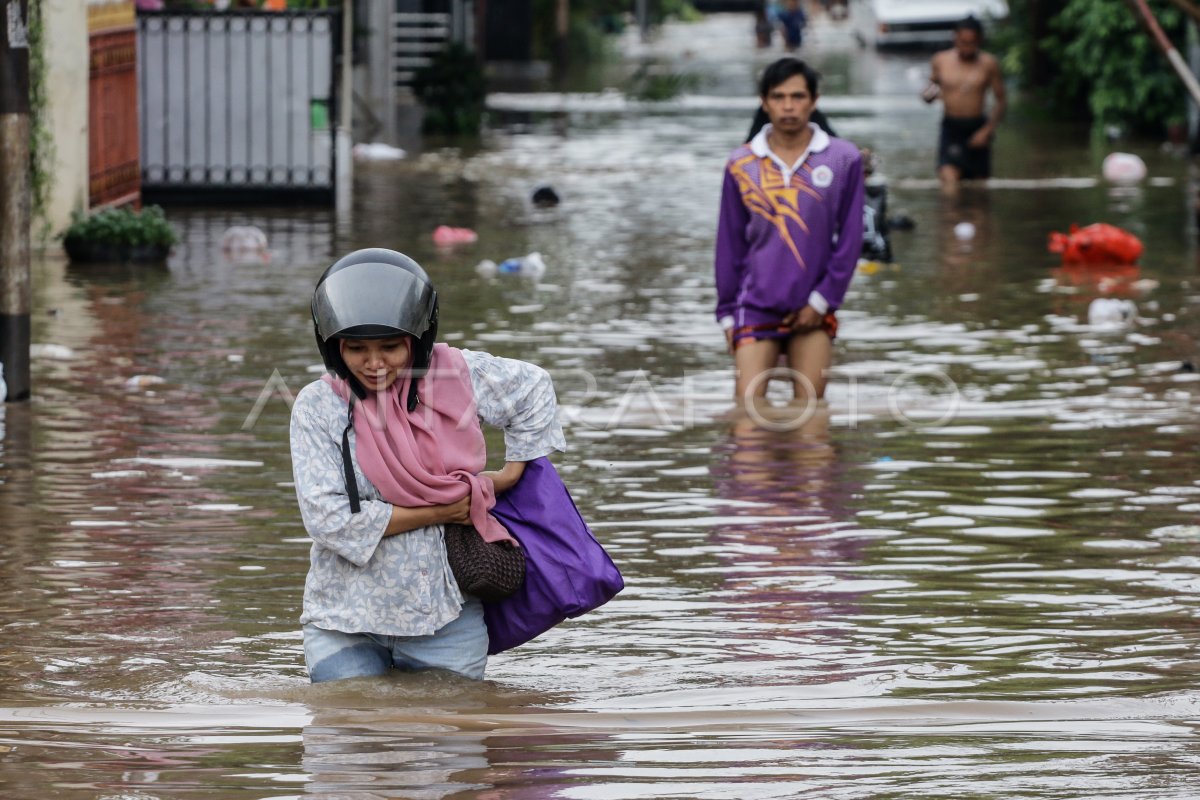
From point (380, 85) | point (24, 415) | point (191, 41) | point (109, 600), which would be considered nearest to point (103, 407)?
point (24, 415)

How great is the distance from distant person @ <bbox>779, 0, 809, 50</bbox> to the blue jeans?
46.3 meters

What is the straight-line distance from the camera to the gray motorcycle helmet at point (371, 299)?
16.4 ft

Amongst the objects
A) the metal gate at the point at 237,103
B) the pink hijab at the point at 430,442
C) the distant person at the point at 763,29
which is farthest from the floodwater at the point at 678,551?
the distant person at the point at 763,29

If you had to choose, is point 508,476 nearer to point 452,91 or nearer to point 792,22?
point 452,91

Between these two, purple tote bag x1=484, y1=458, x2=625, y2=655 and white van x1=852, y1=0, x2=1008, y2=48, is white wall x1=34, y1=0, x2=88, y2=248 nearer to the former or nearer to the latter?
purple tote bag x1=484, y1=458, x2=625, y2=655

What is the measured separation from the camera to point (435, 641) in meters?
5.33

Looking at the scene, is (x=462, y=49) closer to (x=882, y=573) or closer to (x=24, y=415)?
(x=24, y=415)

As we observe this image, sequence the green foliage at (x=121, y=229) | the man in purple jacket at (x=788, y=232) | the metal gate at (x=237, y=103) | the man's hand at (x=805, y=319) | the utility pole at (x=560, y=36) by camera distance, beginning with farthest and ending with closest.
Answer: the utility pole at (x=560, y=36)
the metal gate at (x=237, y=103)
the green foliage at (x=121, y=229)
the man's hand at (x=805, y=319)
the man in purple jacket at (x=788, y=232)

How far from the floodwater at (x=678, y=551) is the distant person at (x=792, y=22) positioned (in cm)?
3487

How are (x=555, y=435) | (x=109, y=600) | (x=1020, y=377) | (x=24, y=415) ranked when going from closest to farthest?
1. (x=555, y=435)
2. (x=109, y=600)
3. (x=24, y=415)
4. (x=1020, y=377)

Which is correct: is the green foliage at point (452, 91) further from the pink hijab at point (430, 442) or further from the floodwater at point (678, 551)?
the pink hijab at point (430, 442)

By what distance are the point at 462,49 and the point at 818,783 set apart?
2651 cm

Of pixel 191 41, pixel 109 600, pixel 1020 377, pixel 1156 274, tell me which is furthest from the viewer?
pixel 191 41

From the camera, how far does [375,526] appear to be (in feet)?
16.6
